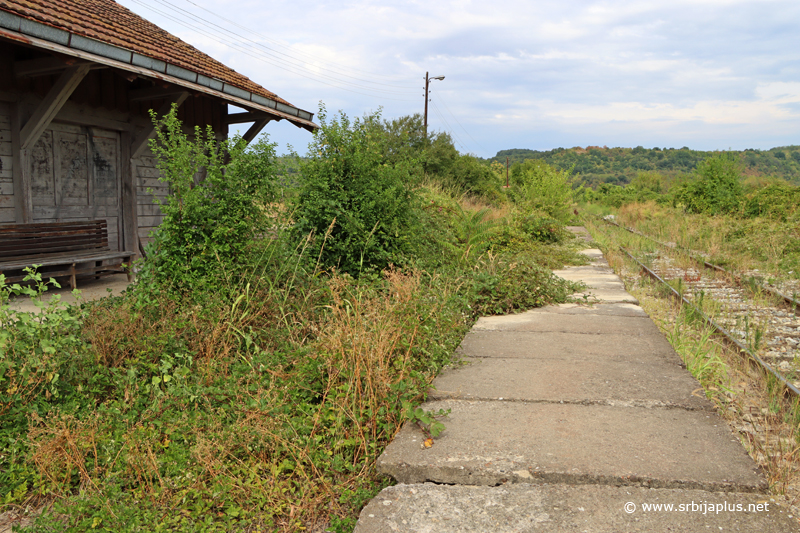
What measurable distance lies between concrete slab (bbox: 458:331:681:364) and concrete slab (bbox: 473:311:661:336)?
0.15m

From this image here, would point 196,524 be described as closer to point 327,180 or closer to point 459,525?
point 459,525

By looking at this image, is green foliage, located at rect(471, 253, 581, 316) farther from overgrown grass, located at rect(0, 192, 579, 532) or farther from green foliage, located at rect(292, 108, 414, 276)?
green foliage, located at rect(292, 108, 414, 276)

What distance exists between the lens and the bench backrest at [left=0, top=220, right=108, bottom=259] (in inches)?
264

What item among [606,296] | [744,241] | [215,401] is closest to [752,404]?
[606,296]

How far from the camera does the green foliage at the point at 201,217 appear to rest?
4.78 metres

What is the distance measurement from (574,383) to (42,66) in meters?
7.31

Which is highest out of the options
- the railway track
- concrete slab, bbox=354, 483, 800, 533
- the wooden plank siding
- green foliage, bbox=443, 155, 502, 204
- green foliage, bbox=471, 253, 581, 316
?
green foliage, bbox=443, 155, 502, 204

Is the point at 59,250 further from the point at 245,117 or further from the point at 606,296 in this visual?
the point at 606,296

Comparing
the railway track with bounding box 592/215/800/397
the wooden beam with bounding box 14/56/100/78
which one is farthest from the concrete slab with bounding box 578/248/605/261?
the wooden beam with bounding box 14/56/100/78

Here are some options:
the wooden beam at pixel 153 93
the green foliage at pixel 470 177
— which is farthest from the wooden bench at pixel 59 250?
the green foliage at pixel 470 177

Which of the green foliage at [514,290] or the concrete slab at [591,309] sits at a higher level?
the green foliage at [514,290]

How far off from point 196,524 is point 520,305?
13.7 ft

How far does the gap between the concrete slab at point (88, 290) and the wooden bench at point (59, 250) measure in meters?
0.13

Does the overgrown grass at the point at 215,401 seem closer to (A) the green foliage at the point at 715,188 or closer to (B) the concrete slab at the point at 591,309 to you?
(B) the concrete slab at the point at 591,309
